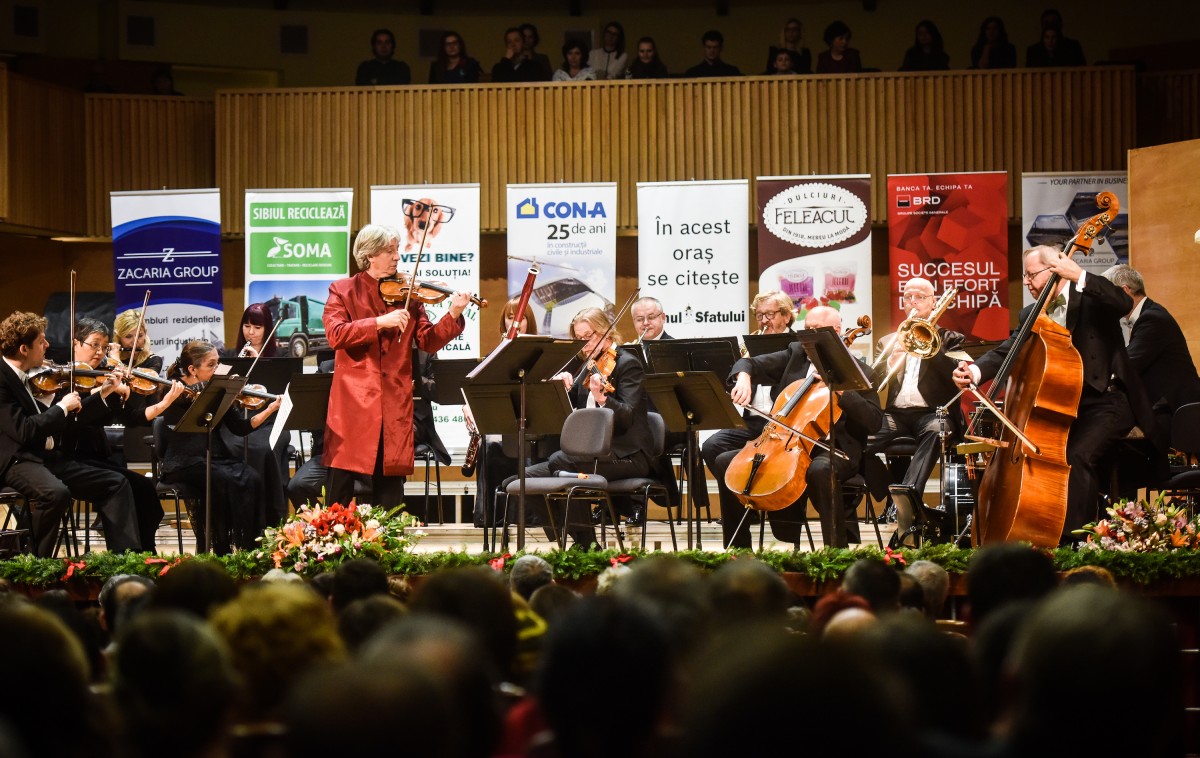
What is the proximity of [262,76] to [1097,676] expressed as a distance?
13615 mm

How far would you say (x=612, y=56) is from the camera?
39.2 ft

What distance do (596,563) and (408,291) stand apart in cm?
186

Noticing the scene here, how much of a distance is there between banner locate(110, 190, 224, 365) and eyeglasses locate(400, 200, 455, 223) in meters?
1.60

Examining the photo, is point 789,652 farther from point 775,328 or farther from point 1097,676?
point 775,328

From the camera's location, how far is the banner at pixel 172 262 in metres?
10.5

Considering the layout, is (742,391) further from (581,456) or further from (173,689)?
(173,689)

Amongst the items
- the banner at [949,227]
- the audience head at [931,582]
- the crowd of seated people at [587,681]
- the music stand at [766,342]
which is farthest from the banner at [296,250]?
the crowd of seated people at [587,681]

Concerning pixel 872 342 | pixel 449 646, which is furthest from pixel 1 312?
pixel 449 646

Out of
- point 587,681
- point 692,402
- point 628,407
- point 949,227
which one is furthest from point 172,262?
point 587,681

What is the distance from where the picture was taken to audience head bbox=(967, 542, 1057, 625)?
2.79 m

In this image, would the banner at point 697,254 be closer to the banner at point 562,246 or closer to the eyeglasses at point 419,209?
the banner at point 562,246

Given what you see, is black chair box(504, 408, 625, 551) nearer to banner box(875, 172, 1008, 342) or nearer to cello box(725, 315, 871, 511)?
cello box(725, 315, 871, 511)

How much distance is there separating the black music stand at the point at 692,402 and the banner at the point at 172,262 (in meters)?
5.59

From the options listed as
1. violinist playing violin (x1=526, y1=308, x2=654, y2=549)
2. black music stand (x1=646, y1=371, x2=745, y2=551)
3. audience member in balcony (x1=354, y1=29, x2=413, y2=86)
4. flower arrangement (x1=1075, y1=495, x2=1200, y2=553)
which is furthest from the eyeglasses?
flower arrangement (x1=1075, y1=495, x2=1200, y2=553)
